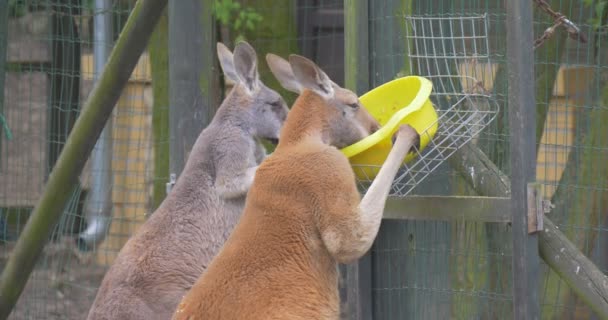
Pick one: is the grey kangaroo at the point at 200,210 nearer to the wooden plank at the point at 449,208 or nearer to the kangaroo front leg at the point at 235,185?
the kangaroo front leg at the point at 235,185

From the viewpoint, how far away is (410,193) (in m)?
5.84

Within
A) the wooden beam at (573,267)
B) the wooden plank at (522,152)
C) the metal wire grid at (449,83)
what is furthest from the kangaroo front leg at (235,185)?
the wooden plank at (522,152)

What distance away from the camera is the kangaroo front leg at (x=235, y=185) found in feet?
19.7

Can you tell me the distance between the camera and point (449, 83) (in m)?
5.71

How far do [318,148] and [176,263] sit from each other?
114cm

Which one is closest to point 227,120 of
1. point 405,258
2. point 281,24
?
point 405,258

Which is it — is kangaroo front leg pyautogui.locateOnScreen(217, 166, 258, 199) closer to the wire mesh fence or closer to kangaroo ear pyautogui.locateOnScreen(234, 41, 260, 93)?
kangaroo ear pyautogui.locateOnScreen(234, 41, 260, 93)

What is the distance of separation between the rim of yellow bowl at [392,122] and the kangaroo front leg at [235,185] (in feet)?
2.59

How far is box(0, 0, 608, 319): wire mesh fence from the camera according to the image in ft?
18.6

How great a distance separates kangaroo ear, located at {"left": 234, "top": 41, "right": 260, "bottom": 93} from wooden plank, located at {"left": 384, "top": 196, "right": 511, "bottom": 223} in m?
1.14

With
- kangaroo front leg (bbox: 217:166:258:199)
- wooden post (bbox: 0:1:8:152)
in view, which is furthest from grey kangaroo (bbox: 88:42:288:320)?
wooden post (bbox: 0:1:8:152)

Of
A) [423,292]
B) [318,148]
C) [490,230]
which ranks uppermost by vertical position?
[318,148]

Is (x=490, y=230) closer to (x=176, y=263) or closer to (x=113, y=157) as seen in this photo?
(x=176, y=263)

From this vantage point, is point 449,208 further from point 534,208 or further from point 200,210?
point 200,210
